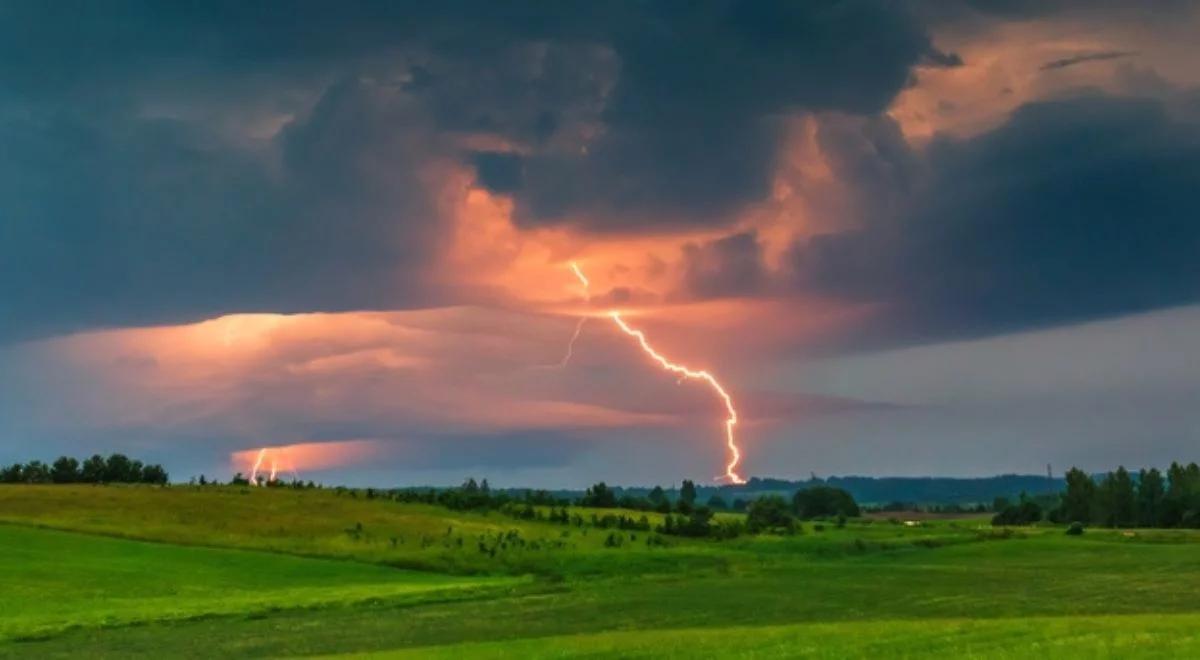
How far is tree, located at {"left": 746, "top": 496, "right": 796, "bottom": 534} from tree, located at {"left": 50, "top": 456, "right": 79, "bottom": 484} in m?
86.6

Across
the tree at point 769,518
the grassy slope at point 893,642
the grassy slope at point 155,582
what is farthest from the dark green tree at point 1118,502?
the grassy slope at point 893,642

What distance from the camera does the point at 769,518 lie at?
168m

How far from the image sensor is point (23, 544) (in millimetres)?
90875

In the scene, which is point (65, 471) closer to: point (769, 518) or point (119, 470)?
point (119, 470)

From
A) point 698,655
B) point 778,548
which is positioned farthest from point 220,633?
point 778,548

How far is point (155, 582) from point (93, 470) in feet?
285

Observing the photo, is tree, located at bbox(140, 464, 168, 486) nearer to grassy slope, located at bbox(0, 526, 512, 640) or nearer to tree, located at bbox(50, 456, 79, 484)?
tree, located at bbox(50, 456, 79, 484)

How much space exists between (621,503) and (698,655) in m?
143

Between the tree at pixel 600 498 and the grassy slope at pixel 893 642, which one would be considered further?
the tree at pixel 600 498

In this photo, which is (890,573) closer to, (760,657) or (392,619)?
(392,619)

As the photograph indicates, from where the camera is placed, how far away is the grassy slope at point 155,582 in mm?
62625

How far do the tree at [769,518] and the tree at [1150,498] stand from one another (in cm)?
5769

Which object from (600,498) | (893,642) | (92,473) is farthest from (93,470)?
(893,642)

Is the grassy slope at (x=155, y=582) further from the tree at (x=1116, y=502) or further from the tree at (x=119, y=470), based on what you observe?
the tree at (x=1116, y=502)
